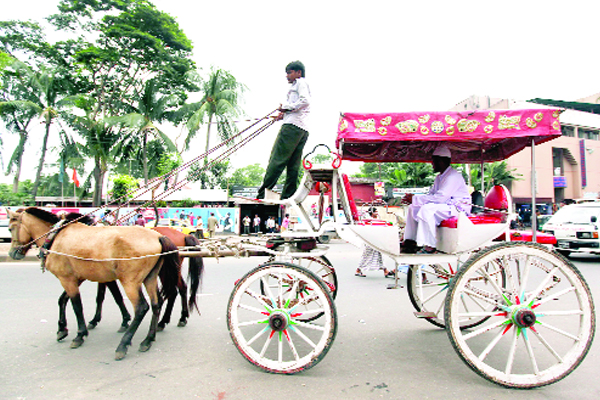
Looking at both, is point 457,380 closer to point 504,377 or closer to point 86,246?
point 504,377

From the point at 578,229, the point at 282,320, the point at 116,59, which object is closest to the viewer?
the point at 282,320

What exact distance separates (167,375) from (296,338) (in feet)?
4.63

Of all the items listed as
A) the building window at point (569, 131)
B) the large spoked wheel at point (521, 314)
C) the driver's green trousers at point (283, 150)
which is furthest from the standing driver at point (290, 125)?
the building window at point (569, 131)

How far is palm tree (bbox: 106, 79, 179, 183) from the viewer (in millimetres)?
20125

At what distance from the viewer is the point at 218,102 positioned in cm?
2078

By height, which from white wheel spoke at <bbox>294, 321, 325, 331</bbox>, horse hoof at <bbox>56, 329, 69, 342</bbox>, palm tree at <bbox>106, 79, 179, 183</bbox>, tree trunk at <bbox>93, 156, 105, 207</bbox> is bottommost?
horse hoof at <bbox>56, 329, 69, 342</bbox>

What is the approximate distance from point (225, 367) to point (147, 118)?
2099cm

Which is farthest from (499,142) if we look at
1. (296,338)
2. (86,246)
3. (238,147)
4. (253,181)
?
(253,181)

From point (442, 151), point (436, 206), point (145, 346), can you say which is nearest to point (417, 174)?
point (442, 151)

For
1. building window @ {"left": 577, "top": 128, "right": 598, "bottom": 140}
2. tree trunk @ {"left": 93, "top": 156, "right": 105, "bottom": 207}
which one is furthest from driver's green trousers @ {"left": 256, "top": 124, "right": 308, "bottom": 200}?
building window @ {"left": 577, "top": 128, "right": 598, "bottom": 140}

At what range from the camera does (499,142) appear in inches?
157

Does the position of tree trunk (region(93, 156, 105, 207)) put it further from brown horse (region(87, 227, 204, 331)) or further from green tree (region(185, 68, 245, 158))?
brown horse (region(87, 227, 204, 331))

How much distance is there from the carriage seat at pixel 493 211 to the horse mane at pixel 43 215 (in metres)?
4.15

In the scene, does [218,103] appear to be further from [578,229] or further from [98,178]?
[578,229]
